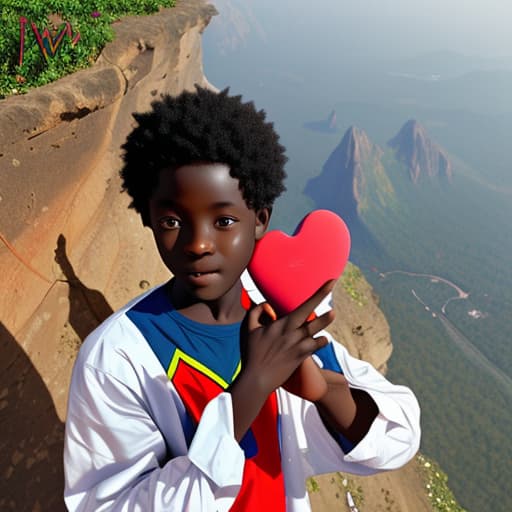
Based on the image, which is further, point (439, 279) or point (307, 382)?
point (439, 279)

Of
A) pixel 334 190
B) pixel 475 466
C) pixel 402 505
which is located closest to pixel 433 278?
pixel 334 190

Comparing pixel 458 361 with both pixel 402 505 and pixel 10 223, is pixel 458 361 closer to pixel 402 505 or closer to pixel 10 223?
pixel 402 505

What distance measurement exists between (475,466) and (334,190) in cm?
9040

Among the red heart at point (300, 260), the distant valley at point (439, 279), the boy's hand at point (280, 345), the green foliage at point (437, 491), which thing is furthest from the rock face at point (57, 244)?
the distant valley at point (439, 279)

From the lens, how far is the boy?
1.32m

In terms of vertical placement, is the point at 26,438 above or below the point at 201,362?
below

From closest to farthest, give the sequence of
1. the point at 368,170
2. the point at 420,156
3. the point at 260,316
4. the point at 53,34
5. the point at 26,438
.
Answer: the point at 260,316 < the point at 26,438 < the point at 53,34 < the point at 368,170 < the point at 420,156

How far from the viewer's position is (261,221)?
166 cm

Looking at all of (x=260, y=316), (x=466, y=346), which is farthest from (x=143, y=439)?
(x=466, y=346)

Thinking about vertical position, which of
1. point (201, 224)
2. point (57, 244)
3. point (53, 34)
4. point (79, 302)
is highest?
point (53, 34)

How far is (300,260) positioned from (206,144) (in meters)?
0.54

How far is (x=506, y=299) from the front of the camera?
269 feet

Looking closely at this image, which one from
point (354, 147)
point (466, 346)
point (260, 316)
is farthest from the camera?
point (354, 147)

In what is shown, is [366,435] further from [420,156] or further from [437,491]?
[420,156]
